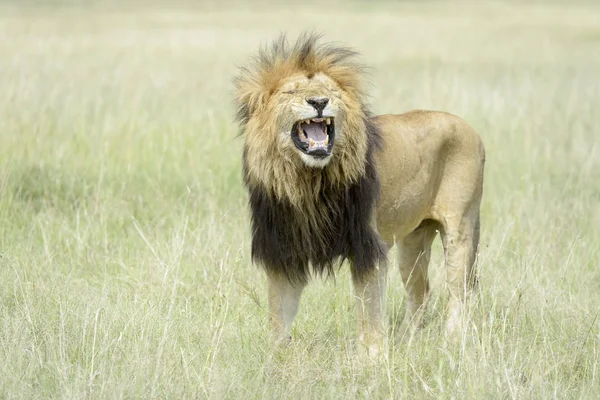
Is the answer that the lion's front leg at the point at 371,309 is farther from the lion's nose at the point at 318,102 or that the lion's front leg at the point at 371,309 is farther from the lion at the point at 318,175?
the lion's nose at the point at 318,102

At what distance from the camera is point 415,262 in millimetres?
5117

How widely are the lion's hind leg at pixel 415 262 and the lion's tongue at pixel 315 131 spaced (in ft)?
4.33

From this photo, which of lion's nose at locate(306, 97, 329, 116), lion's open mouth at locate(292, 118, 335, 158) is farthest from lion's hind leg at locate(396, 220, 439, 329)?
lion's nose at locate(306, 97, 329, 116)

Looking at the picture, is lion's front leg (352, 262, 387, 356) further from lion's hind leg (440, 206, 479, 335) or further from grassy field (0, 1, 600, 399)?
lion's hind leg (440, 206, 479, 335)

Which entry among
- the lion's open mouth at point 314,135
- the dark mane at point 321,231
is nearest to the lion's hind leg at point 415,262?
the dark mane at point 321,231

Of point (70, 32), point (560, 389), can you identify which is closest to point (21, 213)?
point (560, 389)

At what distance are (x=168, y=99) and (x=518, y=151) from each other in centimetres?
426

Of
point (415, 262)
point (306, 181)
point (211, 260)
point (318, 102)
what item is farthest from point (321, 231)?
point (211, 260)

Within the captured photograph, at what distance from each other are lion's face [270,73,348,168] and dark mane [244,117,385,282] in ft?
0.89

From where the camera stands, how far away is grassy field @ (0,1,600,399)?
3797 millimetres

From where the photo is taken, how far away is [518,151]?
325 inches

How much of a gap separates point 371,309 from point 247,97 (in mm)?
1118

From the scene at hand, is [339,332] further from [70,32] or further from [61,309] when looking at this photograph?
[70,32]

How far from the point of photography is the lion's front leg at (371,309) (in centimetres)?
428
